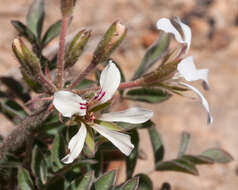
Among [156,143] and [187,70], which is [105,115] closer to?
[187,70]

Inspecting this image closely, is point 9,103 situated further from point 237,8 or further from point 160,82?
point 237,8

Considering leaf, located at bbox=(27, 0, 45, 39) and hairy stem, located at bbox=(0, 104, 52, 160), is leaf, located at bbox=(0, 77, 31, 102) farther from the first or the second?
hairy stem, located at bbox=(0, 104, 52, 160)

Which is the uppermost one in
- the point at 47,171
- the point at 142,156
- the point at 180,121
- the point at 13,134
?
the point at 13,134

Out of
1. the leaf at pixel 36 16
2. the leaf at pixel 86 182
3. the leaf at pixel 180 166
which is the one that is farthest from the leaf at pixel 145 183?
the leaf at pixel 36 16

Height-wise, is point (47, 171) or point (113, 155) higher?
point (47, 171)

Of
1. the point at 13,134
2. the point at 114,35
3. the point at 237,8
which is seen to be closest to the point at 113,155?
the point at 13,134

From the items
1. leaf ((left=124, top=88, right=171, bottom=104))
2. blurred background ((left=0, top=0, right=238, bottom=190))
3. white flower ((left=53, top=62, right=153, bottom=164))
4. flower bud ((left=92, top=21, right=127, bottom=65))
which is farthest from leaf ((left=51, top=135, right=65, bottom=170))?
blurred background ((left=0, top=0, right=238, bottom=190))
